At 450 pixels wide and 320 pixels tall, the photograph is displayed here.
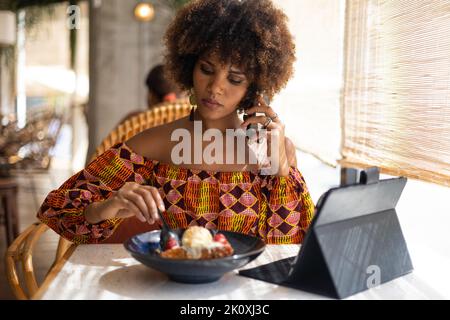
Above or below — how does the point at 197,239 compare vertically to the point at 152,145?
below

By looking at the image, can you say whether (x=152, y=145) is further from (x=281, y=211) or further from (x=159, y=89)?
(x=159, y=89)

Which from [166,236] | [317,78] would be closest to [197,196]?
[166,236]

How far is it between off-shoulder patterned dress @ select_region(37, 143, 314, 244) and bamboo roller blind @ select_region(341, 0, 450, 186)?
322 millimetres

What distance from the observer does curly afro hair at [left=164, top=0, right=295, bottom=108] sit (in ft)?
5.74

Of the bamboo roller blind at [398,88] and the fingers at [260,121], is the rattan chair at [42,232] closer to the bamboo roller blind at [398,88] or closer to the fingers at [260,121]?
the fingers at [260,121]

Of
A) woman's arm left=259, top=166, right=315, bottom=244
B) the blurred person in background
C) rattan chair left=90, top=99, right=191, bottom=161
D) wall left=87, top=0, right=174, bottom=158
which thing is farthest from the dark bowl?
wall left=87, top=0, right=174, bottom=158

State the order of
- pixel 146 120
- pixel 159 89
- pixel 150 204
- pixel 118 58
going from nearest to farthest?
pixel 150 204 < pixel 146 120 < pixel 159 89 < pixel 118 58

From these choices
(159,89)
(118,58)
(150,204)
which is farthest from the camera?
(118,58)

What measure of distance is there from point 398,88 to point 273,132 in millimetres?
393

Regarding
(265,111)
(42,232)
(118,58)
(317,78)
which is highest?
(118,58)

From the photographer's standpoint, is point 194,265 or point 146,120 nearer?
point 194,265

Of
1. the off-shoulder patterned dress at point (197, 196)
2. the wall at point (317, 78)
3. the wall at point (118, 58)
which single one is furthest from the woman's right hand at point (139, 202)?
the wall at point (118, 58)

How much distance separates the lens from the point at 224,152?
180 centimetres

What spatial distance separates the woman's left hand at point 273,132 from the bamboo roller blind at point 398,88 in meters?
0.32
